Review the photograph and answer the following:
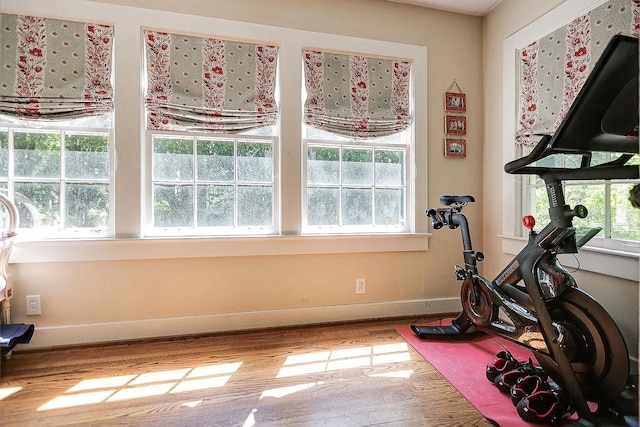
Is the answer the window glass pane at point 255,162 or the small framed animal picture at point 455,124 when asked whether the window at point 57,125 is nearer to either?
the window glass pane at point 255,162

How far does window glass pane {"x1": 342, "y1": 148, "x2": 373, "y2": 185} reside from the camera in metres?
2.69

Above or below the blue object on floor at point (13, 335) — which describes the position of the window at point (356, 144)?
above

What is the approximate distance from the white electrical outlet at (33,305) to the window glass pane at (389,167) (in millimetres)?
2630

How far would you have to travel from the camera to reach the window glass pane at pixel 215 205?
2.43 metres

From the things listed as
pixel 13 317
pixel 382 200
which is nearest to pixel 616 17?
pixel 382 200

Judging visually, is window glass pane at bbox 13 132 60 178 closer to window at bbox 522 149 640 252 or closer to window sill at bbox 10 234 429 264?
window sill at bbox 10 234 429 264

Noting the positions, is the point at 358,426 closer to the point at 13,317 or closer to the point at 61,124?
the point at 13,317

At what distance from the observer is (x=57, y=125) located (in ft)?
7.15

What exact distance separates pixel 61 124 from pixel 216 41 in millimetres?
1233

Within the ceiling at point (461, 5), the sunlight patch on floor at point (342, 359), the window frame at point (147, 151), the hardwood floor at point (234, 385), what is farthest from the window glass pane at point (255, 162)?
the ceiling at point (461, 5)

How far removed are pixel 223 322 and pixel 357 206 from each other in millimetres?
1416

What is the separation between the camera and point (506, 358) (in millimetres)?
1840

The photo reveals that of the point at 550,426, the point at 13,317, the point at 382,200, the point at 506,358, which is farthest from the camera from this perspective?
the point at 382,200

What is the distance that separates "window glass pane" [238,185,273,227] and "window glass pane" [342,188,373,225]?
624mm
